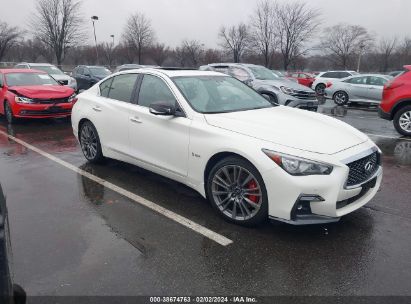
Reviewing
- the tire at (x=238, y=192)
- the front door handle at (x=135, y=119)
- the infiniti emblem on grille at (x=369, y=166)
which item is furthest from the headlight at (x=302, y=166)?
the front door handle at (x=135, y=119)

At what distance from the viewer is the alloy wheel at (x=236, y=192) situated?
3.69 meters

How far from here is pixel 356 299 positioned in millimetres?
2748

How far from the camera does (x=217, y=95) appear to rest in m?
4.77

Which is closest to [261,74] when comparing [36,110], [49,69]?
[36,110]

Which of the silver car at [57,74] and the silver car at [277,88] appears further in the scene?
the silver car at [57,74]

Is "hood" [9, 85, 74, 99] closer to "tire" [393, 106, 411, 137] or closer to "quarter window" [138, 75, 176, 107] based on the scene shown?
"quarter window" [138, 75, 176, 107]

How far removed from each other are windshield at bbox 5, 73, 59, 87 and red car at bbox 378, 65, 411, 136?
30.4 ft

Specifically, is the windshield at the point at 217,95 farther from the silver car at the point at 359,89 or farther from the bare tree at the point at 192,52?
the bare tree at the point at 192,52

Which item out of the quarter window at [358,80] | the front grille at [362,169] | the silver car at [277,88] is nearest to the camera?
the front grille at [362,169]

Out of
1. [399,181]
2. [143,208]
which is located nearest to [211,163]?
[143,208]

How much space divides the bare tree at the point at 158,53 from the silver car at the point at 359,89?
167 ft

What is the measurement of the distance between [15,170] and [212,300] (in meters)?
4.47

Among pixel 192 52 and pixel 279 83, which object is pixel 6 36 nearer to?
pixel 192 52

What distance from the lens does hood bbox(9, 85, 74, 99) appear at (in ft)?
31.3
